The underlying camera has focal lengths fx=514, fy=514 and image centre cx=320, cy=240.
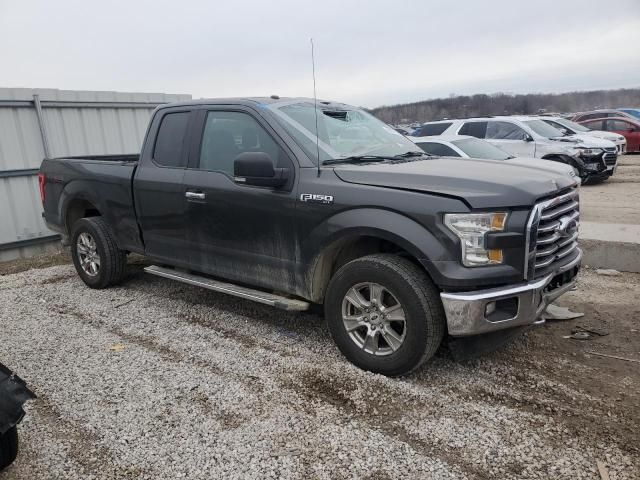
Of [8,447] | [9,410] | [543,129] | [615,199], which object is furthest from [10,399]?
[543,129]

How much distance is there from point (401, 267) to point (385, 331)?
48 centimetres

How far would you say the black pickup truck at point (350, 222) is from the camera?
3.24m

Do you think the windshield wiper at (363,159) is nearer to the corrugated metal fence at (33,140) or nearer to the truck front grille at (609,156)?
the corrugated metal fence at (33,140)

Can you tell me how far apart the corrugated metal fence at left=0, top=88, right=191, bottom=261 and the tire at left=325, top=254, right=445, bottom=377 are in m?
6.88

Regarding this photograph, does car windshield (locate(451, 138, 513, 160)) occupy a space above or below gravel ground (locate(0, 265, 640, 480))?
above

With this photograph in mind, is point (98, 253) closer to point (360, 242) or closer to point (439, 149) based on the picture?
point (360, 242)

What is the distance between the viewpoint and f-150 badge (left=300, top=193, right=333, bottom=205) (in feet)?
12.3

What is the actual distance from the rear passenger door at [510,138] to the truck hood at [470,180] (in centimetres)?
963

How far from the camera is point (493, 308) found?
3277 millimetres

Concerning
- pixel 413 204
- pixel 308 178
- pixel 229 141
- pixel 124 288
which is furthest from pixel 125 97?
pixel 413 204

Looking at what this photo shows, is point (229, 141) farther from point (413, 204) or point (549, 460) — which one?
point (549, 460)

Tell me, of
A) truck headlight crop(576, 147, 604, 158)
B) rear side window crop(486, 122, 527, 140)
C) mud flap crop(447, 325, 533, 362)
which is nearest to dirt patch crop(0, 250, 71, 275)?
mud flap crop(447, 325, 533, 362)

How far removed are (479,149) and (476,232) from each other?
6.86m

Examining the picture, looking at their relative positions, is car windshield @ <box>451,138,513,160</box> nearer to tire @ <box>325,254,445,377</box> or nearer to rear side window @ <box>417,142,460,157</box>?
rear side window @ <box>417,142,460,157</box>
